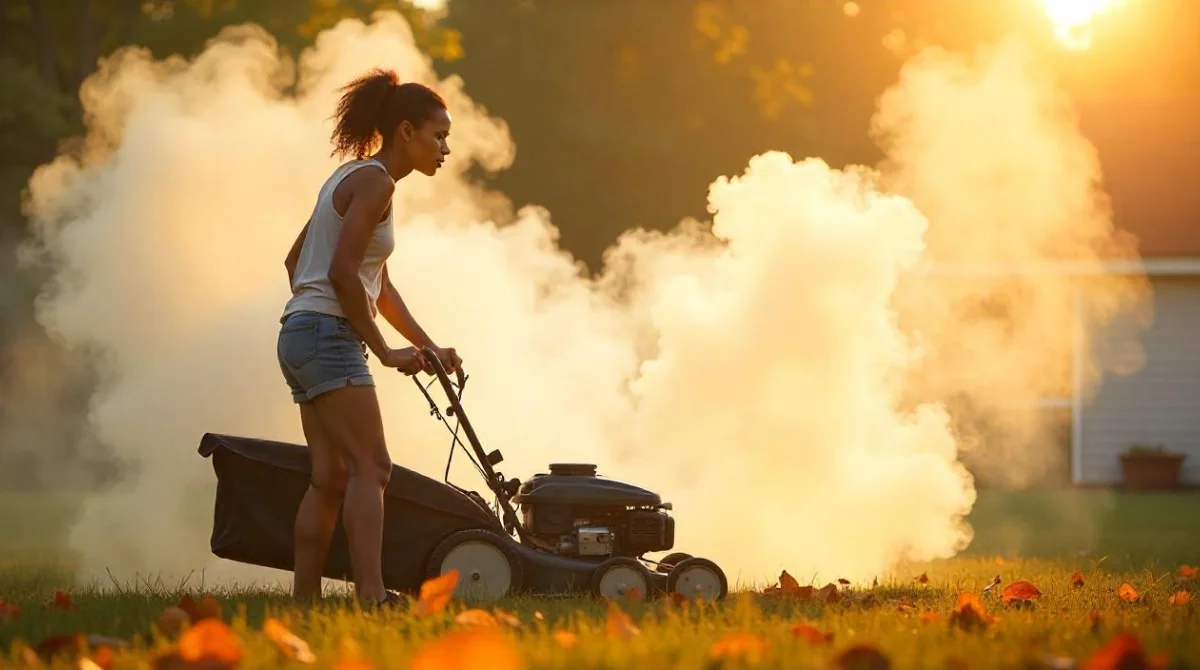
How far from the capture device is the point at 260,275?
9617 millimetres

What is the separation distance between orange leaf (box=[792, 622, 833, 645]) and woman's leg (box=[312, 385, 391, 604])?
Answer: 1.61 metres

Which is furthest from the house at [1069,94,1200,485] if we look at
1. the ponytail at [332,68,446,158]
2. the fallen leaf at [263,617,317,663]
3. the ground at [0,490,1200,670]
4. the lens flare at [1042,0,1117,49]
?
the fallen leaf at [263,617,317,663]

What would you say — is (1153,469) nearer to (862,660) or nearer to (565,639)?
(565,639)

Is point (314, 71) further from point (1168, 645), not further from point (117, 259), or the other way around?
point (1168, 645)

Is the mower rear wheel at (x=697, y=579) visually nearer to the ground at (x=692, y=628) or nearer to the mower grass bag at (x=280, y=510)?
the ground at (x=692, y=628)

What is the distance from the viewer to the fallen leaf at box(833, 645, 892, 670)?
13.5ft

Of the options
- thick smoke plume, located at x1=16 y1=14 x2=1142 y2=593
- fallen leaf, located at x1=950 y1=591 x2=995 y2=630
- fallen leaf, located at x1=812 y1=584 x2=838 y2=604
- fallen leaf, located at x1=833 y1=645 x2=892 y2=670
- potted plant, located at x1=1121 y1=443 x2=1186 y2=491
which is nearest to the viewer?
fallen leaf, located at x1=833 y1=645 x2=892 y2=670

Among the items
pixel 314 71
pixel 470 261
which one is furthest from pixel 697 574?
pixel 314 71

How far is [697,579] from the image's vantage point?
22.2ft

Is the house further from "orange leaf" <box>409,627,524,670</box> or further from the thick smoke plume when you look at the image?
"orange leaf" <box>409,627,524,670</box>

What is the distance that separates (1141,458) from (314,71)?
42.2 feet

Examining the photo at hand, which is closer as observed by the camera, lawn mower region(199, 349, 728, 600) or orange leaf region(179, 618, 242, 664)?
orange leaf region(179, 618, 242, 664)

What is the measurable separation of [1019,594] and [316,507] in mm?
2608

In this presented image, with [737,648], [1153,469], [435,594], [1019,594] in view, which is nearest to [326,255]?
[435,594]
